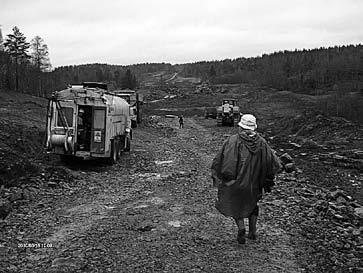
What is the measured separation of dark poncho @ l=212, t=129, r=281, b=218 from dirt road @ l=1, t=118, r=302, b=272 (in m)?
0.70

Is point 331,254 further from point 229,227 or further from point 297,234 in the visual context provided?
point 229,227

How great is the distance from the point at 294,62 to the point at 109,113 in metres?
108

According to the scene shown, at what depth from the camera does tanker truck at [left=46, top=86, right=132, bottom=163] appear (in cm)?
1505

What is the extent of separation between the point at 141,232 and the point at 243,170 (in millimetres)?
2281

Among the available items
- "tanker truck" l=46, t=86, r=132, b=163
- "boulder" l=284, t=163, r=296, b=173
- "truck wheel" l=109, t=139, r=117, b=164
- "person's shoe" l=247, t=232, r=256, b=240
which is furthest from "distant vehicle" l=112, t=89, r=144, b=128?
"person's shoe" l=247, t=232, r=256, b=240

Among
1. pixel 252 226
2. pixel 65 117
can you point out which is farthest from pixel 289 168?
pixel 252 226

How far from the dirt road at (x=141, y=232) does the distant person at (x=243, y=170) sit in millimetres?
674

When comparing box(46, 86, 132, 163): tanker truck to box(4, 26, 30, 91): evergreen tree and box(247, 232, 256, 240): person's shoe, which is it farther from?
box(4, 26, 30, 91): evergreen tree

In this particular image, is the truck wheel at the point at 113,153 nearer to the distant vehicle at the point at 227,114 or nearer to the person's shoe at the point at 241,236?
the person's shoe at the point at 241,236

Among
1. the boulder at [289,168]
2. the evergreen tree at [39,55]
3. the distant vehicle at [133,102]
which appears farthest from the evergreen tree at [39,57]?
the boulder at [289,168]

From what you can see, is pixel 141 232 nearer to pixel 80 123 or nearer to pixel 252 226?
pixel 252 226

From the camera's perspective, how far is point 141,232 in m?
7.99

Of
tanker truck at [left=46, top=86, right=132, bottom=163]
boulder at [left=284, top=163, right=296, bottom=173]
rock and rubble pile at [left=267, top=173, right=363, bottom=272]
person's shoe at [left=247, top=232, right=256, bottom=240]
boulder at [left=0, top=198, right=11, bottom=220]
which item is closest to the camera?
rock and rubble pile at [left=267, top=173, right=363, bottom=272]

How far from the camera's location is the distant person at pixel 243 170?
6715 millimetres
